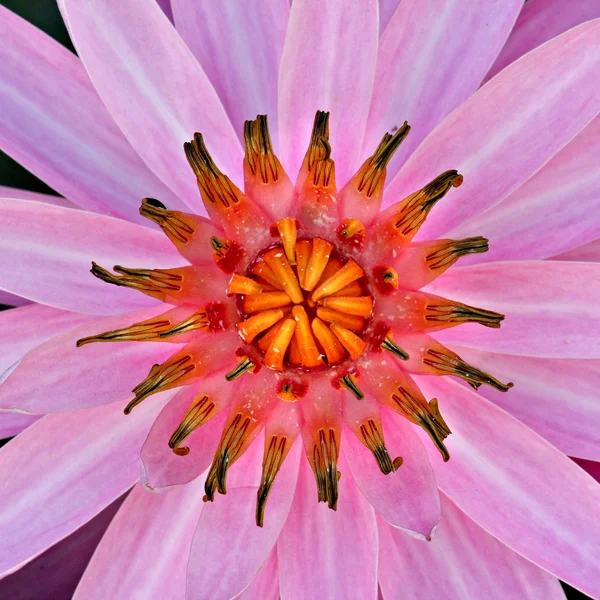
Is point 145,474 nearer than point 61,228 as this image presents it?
Yes

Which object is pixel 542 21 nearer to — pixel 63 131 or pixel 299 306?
pixel 299 306

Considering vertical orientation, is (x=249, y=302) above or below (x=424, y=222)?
below

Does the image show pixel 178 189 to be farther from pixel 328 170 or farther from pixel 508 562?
pixel 508 562

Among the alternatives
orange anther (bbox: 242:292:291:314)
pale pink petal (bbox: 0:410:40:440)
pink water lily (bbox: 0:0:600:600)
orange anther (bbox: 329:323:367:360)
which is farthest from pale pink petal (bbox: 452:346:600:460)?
pale pink petal (bbox: 0:410:40:440)

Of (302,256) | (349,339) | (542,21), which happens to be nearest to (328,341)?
(349,339)

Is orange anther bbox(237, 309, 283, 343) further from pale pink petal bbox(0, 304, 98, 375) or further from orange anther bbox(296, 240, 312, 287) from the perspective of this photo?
pale pink petal bbox(0, 304, 98, 375)

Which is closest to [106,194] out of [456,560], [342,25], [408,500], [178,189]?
[178,189]

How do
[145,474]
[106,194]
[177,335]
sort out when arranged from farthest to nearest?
[106,194]
[177,335]
[145,474]
